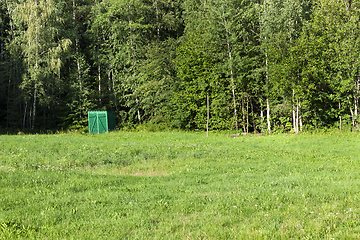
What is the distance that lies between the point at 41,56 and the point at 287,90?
29220 mm

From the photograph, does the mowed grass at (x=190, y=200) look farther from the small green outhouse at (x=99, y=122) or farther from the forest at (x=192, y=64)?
the small green outhouse at (x=99, y=122)

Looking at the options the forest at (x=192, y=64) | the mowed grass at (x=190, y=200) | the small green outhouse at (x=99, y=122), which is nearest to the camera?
the mowed grass at (x=190, y=200)

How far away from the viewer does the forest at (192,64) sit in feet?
81.4

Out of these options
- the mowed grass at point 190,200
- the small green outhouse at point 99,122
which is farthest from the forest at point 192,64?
the mowed grass at point 190,200

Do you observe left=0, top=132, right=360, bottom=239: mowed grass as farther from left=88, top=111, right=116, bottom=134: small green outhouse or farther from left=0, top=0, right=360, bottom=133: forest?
left=88, top=111, right=116, bottom=134: small green outhouse

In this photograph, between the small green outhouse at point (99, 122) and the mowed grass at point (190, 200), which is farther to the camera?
the small green outhouse at point (99, 122)

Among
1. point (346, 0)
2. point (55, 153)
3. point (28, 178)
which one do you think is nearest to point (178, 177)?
point (28, 178)

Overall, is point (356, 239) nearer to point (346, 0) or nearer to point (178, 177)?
point (178, 177)

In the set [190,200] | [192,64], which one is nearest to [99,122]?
[192,64]

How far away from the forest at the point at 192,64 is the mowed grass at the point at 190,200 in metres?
14.2

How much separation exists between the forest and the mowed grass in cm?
1423

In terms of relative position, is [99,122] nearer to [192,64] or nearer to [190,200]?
[192,64]

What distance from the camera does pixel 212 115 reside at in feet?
100

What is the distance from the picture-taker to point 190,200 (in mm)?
6750
